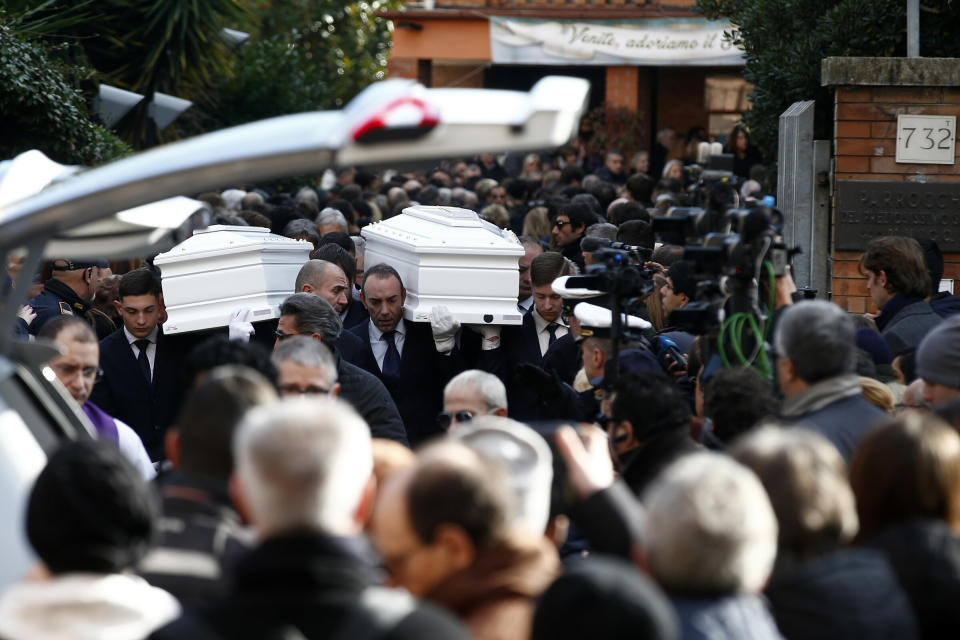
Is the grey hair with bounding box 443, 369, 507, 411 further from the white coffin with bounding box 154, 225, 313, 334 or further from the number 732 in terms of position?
the number 732

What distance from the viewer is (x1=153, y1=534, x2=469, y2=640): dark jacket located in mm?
2428

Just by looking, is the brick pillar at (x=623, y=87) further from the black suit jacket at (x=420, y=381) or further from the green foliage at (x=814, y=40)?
the black suit jacket at (x=420, y=381)

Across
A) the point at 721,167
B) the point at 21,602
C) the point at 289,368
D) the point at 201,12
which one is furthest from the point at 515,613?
the point at 201,12

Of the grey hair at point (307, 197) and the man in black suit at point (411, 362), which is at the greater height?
the grey hair at point (307, 197)

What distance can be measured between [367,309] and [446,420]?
92.3 inches

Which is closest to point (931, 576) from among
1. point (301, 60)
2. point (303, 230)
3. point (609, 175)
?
point (303, 230)

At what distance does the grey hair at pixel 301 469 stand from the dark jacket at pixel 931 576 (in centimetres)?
125

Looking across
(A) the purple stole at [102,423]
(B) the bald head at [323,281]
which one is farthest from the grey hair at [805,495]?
(B) the bald head at [323,281]

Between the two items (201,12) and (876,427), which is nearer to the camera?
(876,427)

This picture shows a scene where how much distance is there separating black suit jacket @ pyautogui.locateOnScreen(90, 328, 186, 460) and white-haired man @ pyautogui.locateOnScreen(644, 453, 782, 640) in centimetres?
457

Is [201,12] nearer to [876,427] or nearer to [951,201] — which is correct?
[951,201]

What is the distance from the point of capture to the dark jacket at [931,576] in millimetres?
3016

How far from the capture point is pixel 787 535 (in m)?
2.98

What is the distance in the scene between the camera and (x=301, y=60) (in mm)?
22250
